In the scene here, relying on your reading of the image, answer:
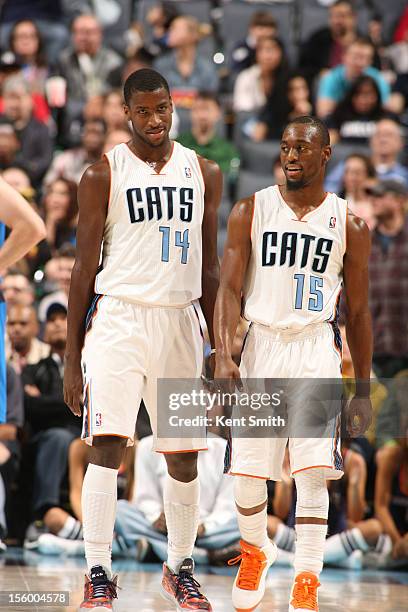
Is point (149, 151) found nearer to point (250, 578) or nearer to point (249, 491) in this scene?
point (249, 491)

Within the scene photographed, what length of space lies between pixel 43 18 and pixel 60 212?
4.16m

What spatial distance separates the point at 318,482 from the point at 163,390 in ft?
2.64

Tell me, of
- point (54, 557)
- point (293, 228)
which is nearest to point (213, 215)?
point (293, 228)

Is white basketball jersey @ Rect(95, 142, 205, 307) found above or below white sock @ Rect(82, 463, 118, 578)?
above

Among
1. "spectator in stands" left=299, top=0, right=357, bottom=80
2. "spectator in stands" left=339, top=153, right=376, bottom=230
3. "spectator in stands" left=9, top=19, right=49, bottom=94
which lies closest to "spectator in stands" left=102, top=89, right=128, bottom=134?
"spectator in stands" left=9, top=19, right=49, bottom=94

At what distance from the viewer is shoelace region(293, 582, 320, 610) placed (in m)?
4.91

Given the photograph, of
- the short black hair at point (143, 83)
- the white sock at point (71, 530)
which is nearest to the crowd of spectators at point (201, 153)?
the white sock at point (71, 530)

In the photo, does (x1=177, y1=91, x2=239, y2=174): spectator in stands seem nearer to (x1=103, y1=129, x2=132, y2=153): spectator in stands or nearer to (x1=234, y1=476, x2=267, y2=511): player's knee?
(x1=103, y1=129, x2=132, y2=153): spectator in stands

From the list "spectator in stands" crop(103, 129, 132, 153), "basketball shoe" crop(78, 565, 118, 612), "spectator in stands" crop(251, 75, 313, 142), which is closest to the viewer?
"basketball shoe" crop(78, 565, 118, 612)

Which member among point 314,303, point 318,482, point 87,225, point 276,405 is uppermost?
point 87,225

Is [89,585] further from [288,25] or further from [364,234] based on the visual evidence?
[288,25]

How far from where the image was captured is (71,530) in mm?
7625

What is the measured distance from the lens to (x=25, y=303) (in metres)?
8.42

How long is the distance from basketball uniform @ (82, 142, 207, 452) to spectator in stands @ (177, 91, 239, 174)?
552 centimetres
